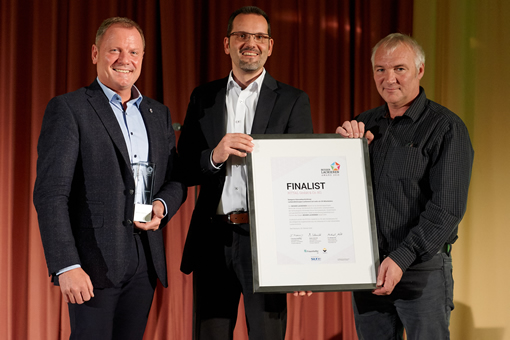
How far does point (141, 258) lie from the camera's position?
6.21ft

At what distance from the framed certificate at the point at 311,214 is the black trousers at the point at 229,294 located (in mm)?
149

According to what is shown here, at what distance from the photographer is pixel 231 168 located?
206cm

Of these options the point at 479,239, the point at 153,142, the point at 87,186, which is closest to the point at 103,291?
the point at 87,186

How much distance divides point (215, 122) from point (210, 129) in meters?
0.04

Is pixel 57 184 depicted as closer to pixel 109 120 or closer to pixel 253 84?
pixel 109 120

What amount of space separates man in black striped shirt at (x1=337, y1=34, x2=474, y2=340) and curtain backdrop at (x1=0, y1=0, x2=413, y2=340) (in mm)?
1722

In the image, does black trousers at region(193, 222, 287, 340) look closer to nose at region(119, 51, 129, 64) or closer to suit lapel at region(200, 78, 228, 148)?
suit lapel at region(200, 78, 228, 148)

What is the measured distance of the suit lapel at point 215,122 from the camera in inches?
82.6

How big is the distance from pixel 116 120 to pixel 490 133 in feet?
9.76

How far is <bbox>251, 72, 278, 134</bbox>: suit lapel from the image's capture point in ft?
6.74

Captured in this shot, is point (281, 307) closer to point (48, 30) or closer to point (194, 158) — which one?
point (194, 158)

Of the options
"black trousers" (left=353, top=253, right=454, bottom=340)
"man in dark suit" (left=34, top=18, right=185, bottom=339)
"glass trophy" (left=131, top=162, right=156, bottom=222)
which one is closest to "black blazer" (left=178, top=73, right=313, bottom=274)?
"man in dark suit" (left=34, top=18, right=185, bottom=339)

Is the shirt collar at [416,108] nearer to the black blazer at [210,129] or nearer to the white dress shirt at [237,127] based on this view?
the black blazer at [210,129]

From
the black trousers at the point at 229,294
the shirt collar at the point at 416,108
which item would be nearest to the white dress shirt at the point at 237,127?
the black trousers at the point at 229,294
